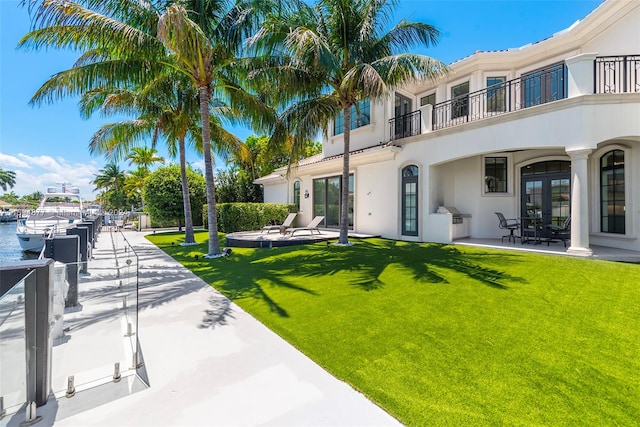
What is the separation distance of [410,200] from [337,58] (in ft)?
22.1

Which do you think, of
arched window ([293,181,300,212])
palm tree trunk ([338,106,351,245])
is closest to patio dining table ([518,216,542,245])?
palm tree trunk ([338,106,351,245])

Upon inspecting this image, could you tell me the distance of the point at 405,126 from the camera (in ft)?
48.7

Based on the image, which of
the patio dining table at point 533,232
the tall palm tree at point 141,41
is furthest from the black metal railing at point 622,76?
the tall palm tree at point 141,41

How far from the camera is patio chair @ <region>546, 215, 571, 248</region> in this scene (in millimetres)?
10474

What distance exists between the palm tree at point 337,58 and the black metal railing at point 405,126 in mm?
3332

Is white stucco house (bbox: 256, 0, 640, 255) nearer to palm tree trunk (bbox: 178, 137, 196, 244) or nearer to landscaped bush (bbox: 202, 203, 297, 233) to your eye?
landscaped bush (bbox: 202, 203, 297, 233)

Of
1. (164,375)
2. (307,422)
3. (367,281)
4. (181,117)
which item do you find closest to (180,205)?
(181,117)

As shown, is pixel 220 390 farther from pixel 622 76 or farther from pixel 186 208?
pixel 622 76

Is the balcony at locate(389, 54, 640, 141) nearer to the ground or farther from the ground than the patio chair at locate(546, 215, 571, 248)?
farther from the ground

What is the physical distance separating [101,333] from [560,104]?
12445 mm

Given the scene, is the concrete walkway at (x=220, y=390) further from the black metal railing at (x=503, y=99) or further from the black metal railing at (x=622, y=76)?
the black metal railing at (x=622, y=76)

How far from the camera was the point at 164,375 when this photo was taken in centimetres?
333

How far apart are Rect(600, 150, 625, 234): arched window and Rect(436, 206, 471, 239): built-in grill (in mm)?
4439

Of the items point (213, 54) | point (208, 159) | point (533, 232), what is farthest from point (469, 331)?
point (213, 54)
